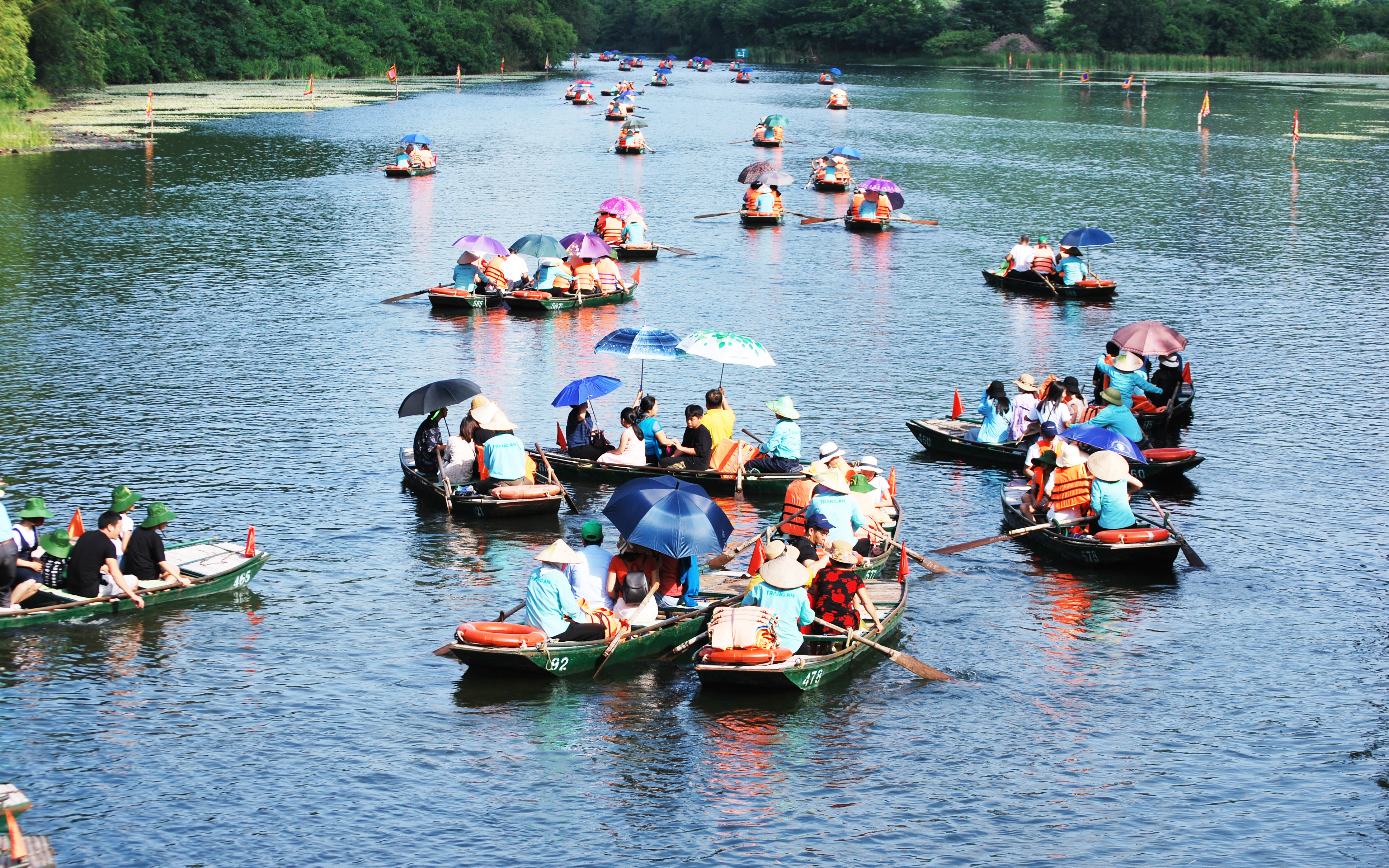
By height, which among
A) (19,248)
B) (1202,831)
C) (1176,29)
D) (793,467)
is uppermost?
(1176,29)

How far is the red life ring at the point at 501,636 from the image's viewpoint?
18.6 meters

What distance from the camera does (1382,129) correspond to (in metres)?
99.3

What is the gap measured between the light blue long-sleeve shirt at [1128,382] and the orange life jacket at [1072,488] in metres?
8.38

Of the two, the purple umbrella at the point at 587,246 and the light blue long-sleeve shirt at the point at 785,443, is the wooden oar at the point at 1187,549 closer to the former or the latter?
the light blue long-sleeve shirt at the point at 785,443

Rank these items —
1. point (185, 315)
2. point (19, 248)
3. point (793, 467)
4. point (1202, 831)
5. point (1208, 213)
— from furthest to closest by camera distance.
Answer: point (1208, 213) → point (19, 248) → point (185, 315) → point (793, 467) → point (1202, 831)

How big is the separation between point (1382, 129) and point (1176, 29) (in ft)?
257

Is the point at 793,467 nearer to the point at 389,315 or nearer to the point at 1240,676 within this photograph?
the point at 1240,676

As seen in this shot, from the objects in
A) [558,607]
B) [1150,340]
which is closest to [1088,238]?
[1150,340]

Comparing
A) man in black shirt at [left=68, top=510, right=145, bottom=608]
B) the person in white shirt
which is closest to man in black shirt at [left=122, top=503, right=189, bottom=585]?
man in black shirt at [left=68, top=510, right=145, bottom=608]

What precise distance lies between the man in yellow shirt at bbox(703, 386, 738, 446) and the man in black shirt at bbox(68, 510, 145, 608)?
11155 millimetres

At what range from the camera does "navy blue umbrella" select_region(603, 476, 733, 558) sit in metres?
19.7

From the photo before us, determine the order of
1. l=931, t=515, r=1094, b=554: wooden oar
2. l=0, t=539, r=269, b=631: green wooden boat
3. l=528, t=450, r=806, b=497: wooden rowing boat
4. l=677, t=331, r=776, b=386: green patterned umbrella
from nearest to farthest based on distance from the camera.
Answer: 1. l=0, t=539, r=269, b=631: green wooden boat
2. l=931, t=515, r=1094, b=554: wooden oar
3. l=528, t=450, r=806, b=497: wooden rowing boat
4. l=677, t=331, r=776, b=386: green patterned umbrella

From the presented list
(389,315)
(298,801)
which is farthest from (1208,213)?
(298,801)

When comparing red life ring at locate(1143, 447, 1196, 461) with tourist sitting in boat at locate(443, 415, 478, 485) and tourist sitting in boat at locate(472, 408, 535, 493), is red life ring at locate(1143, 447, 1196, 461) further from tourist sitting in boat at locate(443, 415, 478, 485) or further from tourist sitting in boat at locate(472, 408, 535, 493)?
tourist sitting in boat at locate(443, 415, 478, 485)
